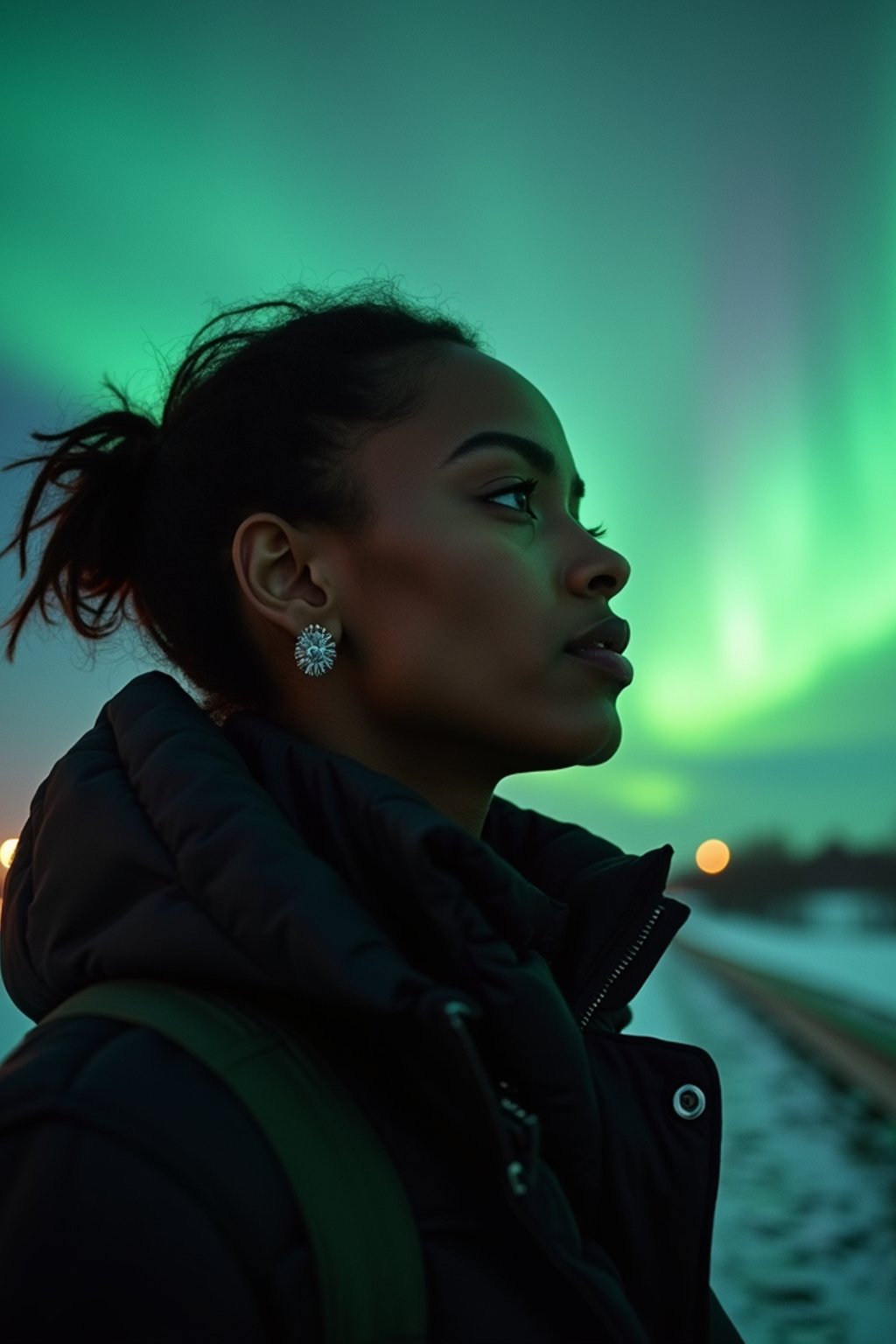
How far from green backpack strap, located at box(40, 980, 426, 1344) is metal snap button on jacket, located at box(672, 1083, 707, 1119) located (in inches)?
17.8

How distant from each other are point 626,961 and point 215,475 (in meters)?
1.05

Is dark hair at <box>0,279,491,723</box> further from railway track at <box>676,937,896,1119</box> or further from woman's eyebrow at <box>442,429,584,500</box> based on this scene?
railway track at <box>676,937,896,1119</box>

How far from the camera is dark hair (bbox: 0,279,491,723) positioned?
166 cm

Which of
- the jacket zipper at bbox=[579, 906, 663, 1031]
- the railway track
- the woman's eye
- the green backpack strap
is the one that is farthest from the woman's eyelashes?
the railway track

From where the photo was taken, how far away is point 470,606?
147 cm

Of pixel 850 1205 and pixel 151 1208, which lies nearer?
pixel 151 1208

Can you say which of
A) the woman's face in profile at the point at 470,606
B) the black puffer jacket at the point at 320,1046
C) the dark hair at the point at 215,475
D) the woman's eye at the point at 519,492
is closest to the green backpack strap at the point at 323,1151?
the black puffer jacket at the point at 320,1046

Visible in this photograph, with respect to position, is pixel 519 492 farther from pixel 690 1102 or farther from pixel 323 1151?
pixel 323 1151

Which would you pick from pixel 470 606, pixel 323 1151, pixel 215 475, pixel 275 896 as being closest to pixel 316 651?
A: pixel 470 606

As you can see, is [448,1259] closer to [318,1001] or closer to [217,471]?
[318,1001]

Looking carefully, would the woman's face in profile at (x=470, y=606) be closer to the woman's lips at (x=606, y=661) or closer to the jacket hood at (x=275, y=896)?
the woman's lips at (x=606, y=661)

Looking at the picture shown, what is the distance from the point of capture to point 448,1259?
3.01ft

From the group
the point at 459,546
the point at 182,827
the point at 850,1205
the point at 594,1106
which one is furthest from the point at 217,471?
the point at 850,1205

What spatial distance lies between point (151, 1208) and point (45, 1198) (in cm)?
8
